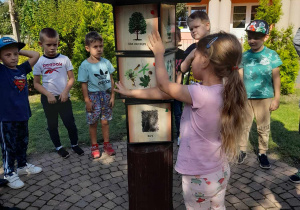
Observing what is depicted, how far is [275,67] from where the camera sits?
11.8 feet

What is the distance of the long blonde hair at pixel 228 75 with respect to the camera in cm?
178

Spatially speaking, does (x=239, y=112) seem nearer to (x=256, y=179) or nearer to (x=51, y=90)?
(x=256, y=179)

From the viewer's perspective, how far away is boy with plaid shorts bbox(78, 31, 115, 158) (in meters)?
3.93

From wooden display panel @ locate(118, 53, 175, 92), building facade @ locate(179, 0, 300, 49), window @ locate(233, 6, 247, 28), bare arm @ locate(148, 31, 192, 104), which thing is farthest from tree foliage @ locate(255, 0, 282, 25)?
window @ locate(233, 6, 247, 28)

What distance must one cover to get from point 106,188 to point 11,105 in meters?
1.52

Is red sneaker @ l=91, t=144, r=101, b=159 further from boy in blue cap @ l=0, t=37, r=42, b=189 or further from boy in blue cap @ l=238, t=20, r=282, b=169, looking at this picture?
boy in blue cap @ l=238, t=20, r=282, b=169

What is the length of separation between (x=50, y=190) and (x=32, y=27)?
7884mm

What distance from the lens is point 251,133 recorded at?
Result: 199 inches

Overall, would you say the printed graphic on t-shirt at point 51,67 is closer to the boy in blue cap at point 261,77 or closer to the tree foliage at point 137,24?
the tree foliage at point 137,24

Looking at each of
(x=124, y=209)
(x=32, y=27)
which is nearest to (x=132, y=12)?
(x=124, y=209)

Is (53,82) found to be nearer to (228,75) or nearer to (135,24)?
(135,24)

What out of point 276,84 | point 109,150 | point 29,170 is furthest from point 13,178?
point 276,84

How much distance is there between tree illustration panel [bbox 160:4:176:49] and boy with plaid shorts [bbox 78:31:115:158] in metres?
1.62

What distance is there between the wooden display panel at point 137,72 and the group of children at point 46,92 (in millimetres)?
1633
